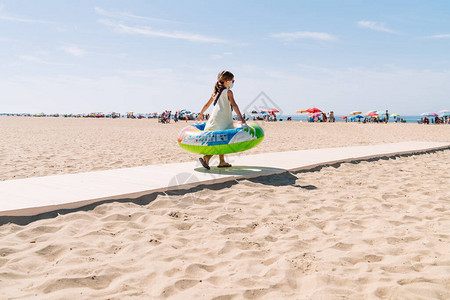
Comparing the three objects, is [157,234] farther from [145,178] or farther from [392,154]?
[392,154]

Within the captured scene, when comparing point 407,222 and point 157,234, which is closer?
point 157,234

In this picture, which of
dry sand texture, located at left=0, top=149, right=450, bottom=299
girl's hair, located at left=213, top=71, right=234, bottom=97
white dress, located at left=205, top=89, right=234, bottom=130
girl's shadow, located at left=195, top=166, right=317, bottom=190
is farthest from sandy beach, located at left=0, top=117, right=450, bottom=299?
girl's hair, located at left=213, top=71, right=234, bottom=97

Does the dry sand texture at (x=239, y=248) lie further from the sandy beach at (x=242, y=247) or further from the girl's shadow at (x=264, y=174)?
the girl's shadow at (x=264, y=174)

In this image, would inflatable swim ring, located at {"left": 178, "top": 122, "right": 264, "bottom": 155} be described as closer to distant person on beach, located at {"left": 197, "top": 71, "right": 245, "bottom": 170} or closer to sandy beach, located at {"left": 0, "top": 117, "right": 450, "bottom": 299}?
distant person on beach, located at {"left": 197, "top": 71, "right": 245, "bottom": 170}

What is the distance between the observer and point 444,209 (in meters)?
4.55

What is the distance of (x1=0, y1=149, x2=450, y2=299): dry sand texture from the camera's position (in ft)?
8.36

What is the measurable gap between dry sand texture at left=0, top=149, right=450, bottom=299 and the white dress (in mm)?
1556

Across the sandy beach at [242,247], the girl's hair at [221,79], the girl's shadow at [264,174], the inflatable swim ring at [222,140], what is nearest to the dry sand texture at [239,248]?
the sandy beach at [242,247]

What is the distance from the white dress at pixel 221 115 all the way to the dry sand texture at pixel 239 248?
1556 mm

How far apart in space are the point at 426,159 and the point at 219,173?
608cm

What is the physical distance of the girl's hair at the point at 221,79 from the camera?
618cm

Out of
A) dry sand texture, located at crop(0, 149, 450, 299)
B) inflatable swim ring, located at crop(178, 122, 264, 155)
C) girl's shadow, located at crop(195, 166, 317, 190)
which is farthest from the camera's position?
inflatable swim ring, located at crop(178, 122, 264, 155)

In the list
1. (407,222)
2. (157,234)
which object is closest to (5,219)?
(157,234)

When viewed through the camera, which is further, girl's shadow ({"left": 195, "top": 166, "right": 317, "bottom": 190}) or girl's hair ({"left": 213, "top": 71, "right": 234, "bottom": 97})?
girl's hair ({"left": 213, "top": 71, "right": 234, "bottom": 97})
